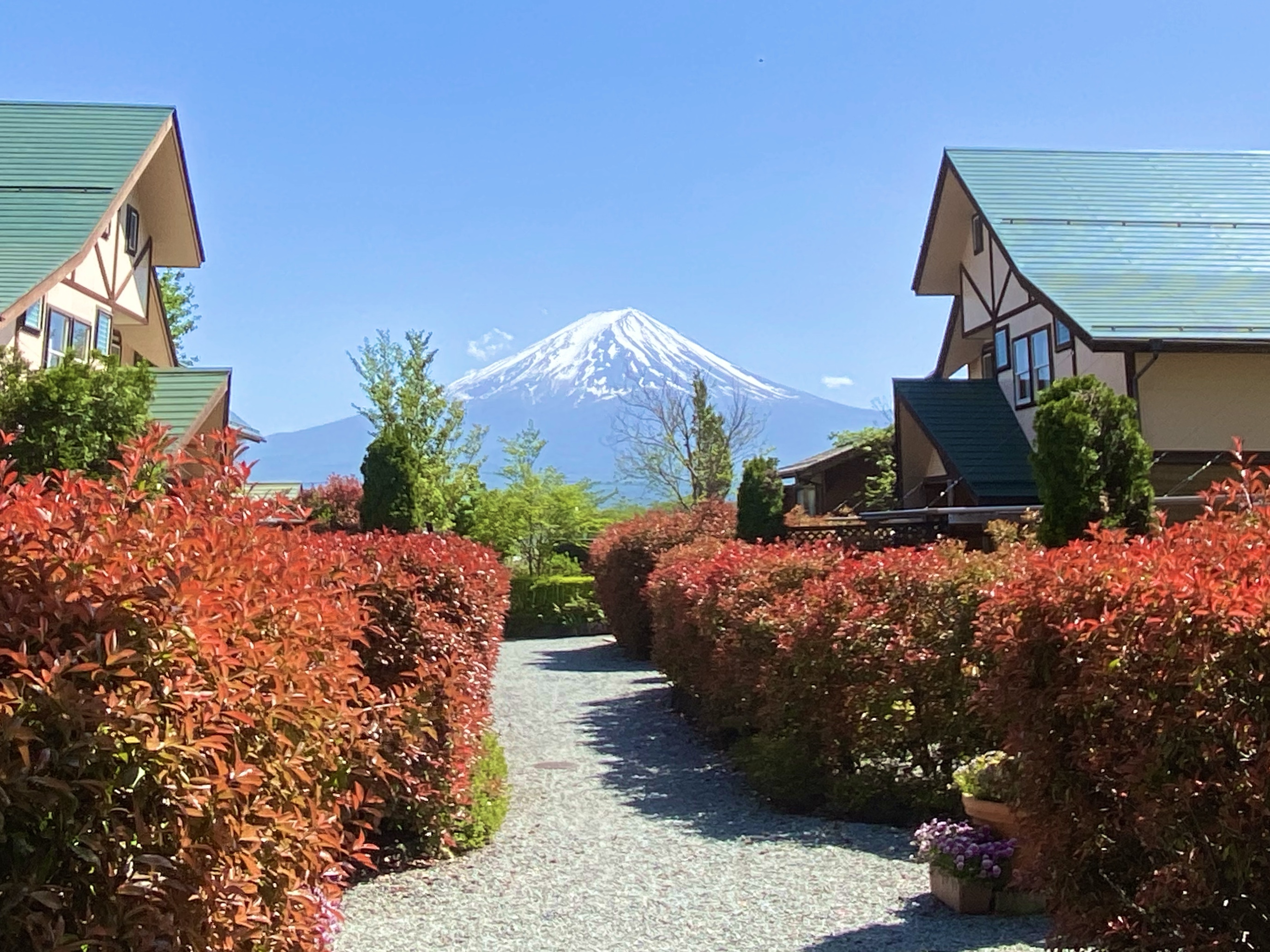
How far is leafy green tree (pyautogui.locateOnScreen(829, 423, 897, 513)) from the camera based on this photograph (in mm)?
31562

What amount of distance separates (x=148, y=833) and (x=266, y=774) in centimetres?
41

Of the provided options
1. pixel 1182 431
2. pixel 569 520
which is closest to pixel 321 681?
pixel 1182 431

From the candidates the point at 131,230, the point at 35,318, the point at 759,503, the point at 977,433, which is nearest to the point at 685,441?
the point at 977,433

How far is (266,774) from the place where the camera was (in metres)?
2.98

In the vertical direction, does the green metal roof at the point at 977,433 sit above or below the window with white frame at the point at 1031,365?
below

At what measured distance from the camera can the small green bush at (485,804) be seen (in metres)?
7.35

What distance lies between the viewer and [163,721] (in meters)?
2.62

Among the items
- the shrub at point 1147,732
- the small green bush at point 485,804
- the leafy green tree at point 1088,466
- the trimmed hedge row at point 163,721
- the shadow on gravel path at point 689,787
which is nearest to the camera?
the trimmed hedge row at point 163,721

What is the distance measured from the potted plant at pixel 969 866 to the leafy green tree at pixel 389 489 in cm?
1414

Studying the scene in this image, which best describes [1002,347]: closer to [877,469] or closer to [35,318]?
[877,469]

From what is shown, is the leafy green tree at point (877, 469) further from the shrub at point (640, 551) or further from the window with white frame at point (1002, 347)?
the shrub at point (640, 551)

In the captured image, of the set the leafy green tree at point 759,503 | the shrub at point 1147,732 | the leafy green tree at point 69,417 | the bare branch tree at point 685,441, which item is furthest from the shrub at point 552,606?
the shrub at point 1147,732

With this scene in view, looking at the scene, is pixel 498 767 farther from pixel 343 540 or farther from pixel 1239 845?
pixel 1239 845

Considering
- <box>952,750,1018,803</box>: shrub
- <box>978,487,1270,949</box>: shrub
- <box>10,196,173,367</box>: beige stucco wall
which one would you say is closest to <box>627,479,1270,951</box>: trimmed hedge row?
<box>978,487,1270,949</box>: shrub
